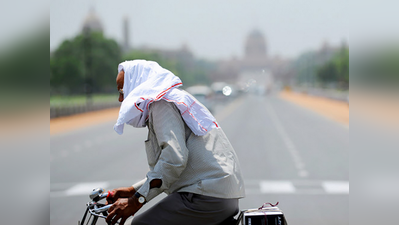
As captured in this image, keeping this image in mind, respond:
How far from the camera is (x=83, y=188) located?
890 cm

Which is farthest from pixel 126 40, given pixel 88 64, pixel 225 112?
pixel 225 112

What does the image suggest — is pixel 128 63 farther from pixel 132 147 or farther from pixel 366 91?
pixel 132 147

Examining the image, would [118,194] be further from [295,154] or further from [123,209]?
[295,154]

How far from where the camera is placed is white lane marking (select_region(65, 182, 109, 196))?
8.46 metres

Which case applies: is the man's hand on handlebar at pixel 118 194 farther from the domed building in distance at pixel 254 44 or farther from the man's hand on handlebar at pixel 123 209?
the domed building in distance at pixel 254 44

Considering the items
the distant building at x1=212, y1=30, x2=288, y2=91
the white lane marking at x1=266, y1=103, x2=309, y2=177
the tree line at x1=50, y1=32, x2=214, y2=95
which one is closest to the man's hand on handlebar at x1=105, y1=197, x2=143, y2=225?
the distant building at x1=212, y1=30, x2=288, y2=91

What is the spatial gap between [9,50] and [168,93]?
2.91 feet

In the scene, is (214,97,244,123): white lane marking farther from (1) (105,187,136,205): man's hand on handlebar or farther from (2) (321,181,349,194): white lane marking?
(1) (105,187,136,205): man's hand on handlebar

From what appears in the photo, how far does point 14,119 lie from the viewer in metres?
2.89

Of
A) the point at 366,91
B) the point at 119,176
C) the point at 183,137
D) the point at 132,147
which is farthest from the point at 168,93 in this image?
the point at 132,147

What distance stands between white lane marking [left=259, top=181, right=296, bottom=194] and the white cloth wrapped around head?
5903 millimetres

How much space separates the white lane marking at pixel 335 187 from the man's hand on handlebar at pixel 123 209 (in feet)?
21.5

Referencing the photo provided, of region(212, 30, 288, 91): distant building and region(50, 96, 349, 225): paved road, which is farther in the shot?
region(50, 96, 349, 225): paved road

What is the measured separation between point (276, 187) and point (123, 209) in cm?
667
